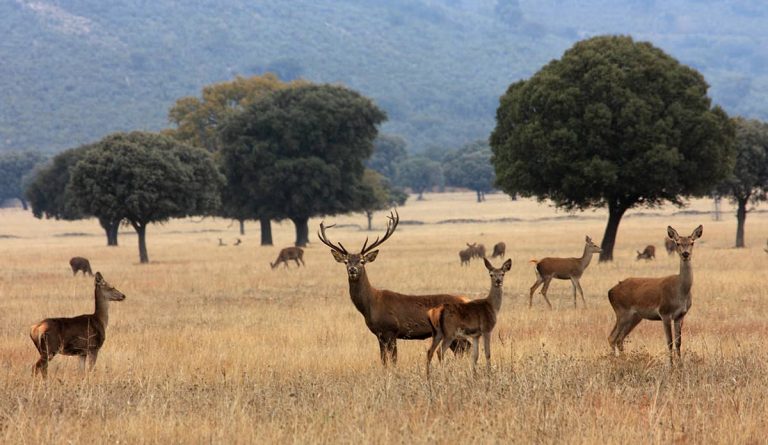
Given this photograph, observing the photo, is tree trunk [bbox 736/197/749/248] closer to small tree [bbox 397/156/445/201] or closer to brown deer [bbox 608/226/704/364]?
brown deer [bbox 608/226/704/364]

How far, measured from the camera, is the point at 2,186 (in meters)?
147

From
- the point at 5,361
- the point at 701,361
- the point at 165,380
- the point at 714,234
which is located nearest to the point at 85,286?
the point at 5,361

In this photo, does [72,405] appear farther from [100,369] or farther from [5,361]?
[5,361]

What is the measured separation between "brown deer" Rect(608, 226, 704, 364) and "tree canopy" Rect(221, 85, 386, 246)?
43.3 meters

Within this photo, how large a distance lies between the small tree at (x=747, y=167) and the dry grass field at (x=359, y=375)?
20.2m

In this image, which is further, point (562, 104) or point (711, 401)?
point (562, 104)

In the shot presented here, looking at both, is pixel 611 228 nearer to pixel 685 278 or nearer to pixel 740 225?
pixel 740 225

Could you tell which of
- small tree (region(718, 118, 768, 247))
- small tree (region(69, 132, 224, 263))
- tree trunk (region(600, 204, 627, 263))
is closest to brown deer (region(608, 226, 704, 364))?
tree trunk (region(600, 204, 627, 263))

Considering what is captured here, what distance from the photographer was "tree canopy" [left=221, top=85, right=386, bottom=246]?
189ft

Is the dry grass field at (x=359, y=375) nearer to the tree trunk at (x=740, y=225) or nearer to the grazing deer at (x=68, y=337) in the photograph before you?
the grazing deer at (x=68, y=337)

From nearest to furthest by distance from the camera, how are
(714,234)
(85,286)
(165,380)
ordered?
(165,380) < (85,286) < (714,234)

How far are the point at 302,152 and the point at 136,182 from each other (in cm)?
1605

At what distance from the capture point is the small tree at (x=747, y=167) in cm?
4828

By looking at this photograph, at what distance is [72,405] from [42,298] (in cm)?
1595
